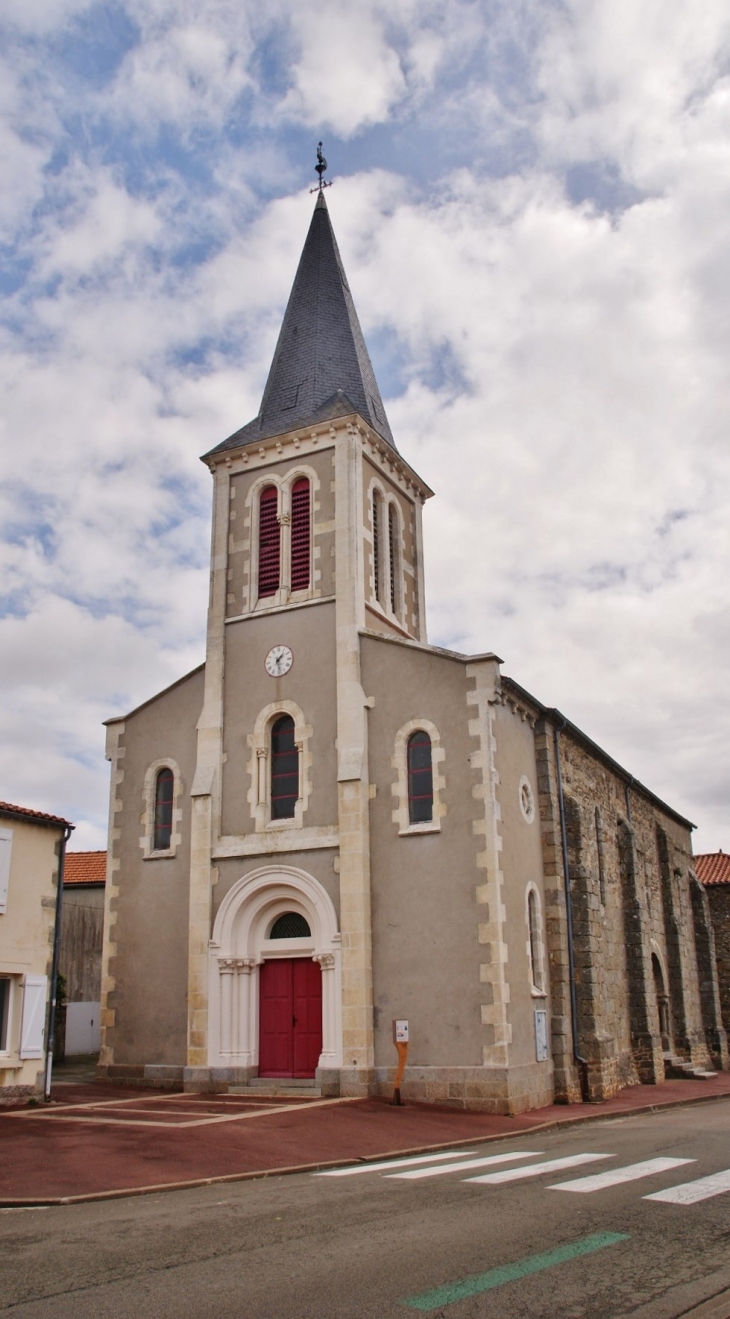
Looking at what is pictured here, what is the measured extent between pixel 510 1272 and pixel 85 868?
30431 millimetres

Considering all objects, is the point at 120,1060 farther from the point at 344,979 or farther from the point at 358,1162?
the point at 358,1162

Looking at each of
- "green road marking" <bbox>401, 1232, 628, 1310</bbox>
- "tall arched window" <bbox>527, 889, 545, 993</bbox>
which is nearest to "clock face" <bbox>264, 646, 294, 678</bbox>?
"tall arched window" <bbox>527, 889, 545, 993</bbox>

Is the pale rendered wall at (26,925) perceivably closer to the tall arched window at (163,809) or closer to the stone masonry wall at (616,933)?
the tall arched window at (163,809)

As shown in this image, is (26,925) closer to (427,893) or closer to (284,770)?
(284,770)

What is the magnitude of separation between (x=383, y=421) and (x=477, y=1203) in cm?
1989

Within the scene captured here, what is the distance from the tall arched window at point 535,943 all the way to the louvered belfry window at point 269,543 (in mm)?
8514

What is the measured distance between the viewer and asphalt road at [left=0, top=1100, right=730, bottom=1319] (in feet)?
18.5

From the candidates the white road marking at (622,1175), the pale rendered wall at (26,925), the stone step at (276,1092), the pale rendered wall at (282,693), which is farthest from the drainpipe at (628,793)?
the white road marking at (622,1175)

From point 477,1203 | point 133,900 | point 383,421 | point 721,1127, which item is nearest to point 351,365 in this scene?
point 383,421

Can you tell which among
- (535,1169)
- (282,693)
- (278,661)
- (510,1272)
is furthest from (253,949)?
(510,1272)

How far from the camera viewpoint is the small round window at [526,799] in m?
20.6

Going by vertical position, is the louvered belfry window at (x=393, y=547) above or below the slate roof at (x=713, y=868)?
above

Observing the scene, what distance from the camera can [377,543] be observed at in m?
23.4

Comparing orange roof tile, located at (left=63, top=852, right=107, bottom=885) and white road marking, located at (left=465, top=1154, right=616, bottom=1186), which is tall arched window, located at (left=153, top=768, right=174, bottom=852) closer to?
orange roof tile, located at (left=63, top=852, right=107, bottom=885)
